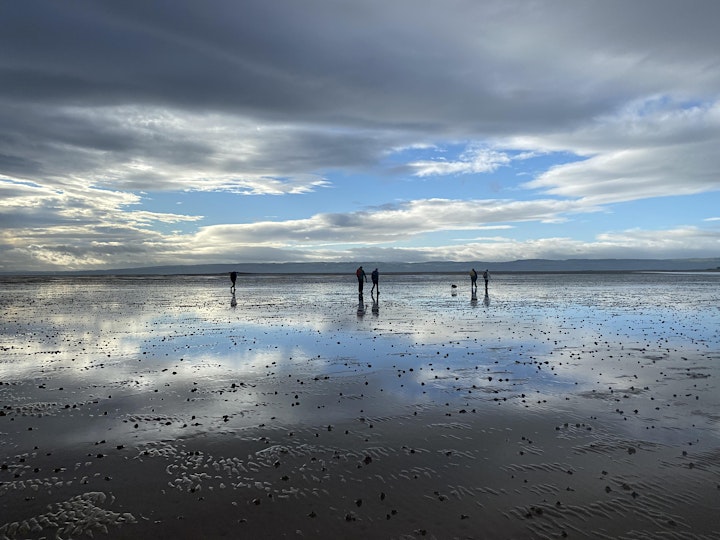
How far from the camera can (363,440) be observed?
36.9ft

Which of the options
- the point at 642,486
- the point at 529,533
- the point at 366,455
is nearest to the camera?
the point at 529,533

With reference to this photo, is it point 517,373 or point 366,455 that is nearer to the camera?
point 366,455

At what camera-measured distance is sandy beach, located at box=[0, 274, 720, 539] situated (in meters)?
8.02

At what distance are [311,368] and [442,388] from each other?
5482 mm

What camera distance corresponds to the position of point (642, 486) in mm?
8867

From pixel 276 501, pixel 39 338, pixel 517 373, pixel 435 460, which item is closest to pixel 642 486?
pixel 435 460

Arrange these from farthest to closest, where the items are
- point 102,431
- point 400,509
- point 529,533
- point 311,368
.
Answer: point 311,368
point 102,431
point 400,509
point 529,533

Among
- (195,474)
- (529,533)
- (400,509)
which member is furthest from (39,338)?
(529,533)

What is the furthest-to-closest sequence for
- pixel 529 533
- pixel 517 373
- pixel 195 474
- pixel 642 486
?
1. pixel 517 373
2. pixel 195 474
3. pixel 642 486
4. pixel 529 533

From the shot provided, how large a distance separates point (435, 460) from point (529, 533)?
2.80 metres

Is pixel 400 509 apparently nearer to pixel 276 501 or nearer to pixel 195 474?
pixel 276 501

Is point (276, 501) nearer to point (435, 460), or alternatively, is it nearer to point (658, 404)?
point (435, 460)

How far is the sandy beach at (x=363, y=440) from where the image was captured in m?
8.02

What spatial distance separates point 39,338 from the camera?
85.6 feet
